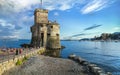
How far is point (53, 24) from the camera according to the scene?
63.2 meters

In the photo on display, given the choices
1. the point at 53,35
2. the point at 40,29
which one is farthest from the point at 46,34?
the point at 40,29

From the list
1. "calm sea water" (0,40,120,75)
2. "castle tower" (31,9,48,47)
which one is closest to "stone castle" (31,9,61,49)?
"castle tower" (31,9,48,47)

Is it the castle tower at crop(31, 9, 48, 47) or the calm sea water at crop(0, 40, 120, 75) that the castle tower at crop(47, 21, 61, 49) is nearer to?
the castle tower at crop(31, 9, 48, 47)

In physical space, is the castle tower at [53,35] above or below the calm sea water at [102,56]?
above

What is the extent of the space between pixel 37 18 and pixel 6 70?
43479mm

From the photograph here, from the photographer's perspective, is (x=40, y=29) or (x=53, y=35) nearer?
(x=40, y=29)

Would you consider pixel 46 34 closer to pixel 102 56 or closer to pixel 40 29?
pixel 40 29

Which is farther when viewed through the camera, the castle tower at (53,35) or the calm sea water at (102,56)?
the castle tower at (53,35)

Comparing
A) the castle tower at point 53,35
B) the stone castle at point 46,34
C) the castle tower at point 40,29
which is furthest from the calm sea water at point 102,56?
the castle tower at point 40,29

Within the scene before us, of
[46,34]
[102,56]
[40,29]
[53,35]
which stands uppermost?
[40,29]

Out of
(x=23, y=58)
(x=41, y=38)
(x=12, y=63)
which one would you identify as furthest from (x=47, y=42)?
(x=12, y=63)

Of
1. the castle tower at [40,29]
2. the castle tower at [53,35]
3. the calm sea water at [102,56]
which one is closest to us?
the calm sea water at [102,56]

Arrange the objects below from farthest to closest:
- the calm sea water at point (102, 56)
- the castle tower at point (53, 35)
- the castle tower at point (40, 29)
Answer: the castle tower at point (53, 35) < the castle tower at point (40, 29) < the calm sea water at point (102, 56)

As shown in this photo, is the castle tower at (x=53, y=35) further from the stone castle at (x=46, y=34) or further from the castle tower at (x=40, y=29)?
the castle tower at (x=40, y=29)
